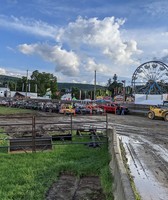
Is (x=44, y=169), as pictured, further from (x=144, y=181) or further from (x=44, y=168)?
(x=144, y=181)

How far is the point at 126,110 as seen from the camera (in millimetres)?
43844

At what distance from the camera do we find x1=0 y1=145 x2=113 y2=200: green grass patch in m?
6.76

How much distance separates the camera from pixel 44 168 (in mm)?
8750

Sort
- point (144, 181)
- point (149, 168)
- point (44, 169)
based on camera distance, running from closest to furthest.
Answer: point (144, 181) → point (44, 169) → point (149, 168)

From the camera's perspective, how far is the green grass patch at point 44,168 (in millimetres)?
6758

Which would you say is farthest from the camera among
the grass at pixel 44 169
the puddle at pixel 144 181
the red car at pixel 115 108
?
the red car at pixel 115 108

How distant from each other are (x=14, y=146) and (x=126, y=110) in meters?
33.9

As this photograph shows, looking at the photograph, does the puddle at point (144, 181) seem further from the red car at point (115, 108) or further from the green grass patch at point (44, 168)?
the red car at point (115, 108)

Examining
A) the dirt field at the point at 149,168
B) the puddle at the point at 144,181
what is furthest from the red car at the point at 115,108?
the puddle at the point at 144,181

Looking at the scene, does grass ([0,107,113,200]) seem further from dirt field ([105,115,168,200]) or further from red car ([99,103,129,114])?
red car ([99,103,129,114])

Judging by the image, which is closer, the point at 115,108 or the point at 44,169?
the point at 44,169

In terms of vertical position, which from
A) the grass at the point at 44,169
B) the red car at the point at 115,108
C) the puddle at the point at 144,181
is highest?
the red car at the point at 115,108

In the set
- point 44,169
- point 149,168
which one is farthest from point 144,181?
point 44,169

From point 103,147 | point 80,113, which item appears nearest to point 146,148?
point 103,147
